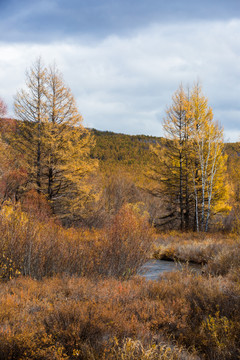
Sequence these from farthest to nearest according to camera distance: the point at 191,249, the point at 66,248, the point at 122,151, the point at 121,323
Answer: the point at 122,151, the point at 191,249, the point at 66,248, the point at 121,323

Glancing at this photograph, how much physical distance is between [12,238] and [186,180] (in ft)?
43.2

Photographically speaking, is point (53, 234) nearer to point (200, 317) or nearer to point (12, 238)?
point (12, 238)

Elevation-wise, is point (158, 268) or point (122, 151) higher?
point (122, 151)

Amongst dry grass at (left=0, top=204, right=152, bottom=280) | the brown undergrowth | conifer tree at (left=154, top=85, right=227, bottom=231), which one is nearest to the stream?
dry grass at (left=0, top=204, right=152, bottom=280)

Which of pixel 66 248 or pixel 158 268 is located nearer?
pixel 66 248

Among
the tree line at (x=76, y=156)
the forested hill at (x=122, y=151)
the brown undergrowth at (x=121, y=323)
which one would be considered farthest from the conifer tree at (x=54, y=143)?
the forested hill at (x=122, y=151)

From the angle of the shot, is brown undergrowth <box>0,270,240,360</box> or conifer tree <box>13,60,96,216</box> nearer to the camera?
brown undergrowth <box>0,270,240,360</box>

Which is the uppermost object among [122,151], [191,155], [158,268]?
[122,151]

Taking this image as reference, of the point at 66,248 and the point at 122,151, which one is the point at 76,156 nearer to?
the point at 66,248

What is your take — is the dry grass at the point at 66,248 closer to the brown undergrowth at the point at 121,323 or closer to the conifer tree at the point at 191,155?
the brown undergrowth at the point at 121,323

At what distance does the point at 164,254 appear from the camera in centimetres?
1291

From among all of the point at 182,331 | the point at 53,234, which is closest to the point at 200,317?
the point at 182,331

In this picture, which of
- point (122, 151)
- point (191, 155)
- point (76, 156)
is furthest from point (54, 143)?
point (122, 151)

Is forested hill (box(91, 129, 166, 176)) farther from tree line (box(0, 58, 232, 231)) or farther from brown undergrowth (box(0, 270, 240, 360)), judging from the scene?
brown undergrowth (box(0, 270, 240, 360))
